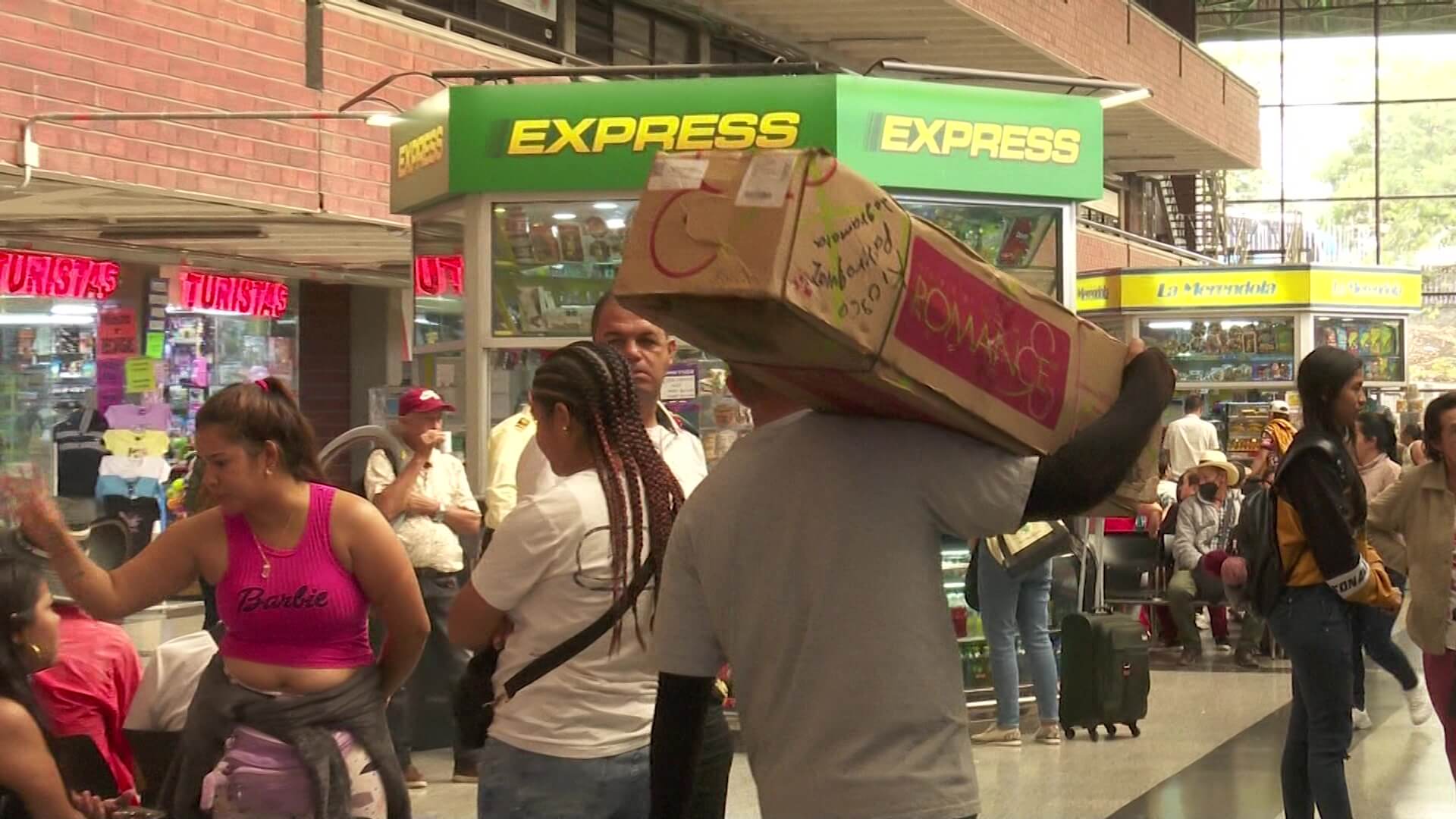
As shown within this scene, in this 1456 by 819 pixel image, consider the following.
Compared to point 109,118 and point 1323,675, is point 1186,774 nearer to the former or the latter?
point 1323,675

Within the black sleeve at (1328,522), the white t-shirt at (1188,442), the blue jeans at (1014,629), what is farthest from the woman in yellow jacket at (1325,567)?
the white t-shirt at (1188,442)

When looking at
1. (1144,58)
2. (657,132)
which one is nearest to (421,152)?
(657,132)

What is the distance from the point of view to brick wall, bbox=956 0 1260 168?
64.0 feet

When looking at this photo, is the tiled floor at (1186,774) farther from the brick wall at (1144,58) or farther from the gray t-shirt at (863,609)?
the brick wall at (1144,58)

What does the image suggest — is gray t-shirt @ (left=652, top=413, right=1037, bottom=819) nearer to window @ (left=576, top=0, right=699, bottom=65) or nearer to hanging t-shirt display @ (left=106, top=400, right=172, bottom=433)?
hanging t-shirt display @ (left=106, top=400, right=172, bottom=433)

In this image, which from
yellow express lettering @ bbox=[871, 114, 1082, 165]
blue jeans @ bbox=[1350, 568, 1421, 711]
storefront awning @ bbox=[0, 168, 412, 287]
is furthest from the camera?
storefront awning @ bbox=[0, 168, 412, 287]

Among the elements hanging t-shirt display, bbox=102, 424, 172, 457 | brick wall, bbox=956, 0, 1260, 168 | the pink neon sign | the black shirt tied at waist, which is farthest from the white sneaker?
the pink neon sign

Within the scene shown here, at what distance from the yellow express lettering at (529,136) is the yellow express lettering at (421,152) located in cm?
42

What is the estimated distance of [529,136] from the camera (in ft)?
27.4

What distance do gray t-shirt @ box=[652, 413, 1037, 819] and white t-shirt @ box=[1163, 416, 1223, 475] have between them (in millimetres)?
12956

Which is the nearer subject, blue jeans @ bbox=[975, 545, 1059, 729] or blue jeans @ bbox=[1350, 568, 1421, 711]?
blue jeans @ bbox=[1350, 568, 1421, 711]

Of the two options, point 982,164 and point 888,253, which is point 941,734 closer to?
point 888,253

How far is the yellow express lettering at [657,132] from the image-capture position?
318 inches

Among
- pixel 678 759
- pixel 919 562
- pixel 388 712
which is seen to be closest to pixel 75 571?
pixel 678 759
